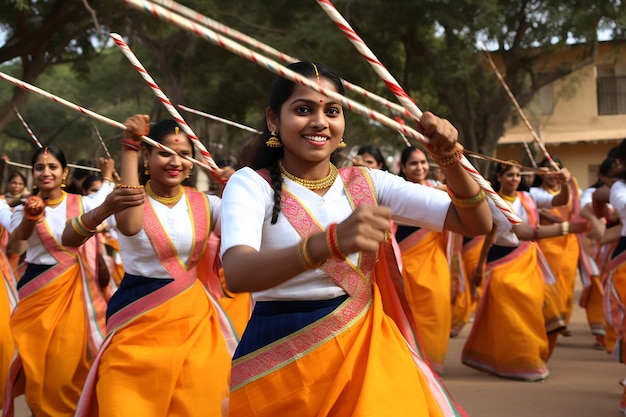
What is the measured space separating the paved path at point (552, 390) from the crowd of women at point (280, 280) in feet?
0.81

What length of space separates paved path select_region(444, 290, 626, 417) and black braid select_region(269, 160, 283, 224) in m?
3.75

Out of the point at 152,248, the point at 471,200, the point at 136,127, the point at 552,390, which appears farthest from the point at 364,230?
the point at 552,390

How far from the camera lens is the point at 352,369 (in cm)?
300

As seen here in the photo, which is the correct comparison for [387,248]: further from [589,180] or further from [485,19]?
[589,180]

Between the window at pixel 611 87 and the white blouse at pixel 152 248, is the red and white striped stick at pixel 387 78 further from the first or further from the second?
the window at pixel 611 87

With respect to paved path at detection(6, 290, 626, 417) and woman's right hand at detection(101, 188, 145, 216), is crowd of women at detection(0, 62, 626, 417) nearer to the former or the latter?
woman's right hand at detection(101, 188, 145, 216)

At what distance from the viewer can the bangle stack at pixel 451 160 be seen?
2.79m

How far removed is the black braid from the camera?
3.05m

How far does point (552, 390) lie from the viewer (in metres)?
7.34

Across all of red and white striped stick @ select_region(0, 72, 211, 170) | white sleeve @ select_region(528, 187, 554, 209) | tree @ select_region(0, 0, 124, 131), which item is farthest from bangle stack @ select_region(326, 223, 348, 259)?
tree @ select_region(0, 0, 124, 131)

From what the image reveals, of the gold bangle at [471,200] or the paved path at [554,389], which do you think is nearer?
the gold bangle at [471,200]

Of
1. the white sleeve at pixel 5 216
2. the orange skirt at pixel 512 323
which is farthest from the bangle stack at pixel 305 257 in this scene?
the orange skirt at pixel 512 323

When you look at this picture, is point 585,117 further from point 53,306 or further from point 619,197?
point 53,306

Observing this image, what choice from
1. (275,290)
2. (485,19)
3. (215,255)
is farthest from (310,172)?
(485,19)
